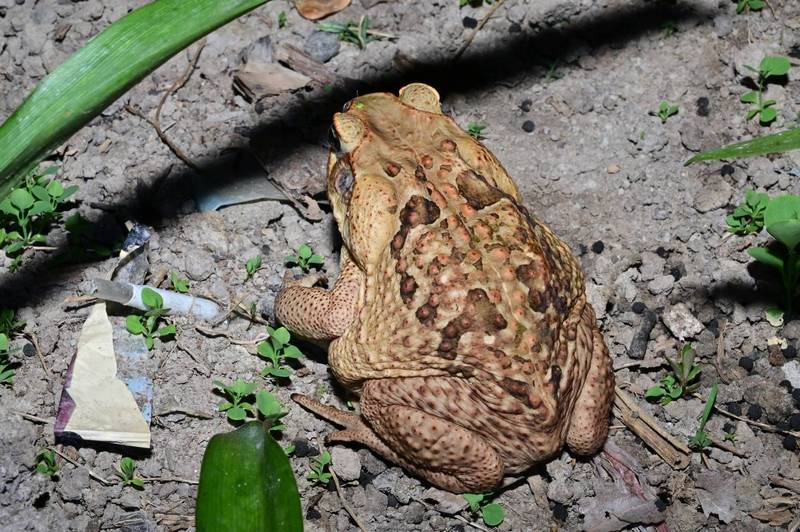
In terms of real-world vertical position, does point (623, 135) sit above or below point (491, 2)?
below

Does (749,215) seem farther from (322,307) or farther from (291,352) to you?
(291,352)

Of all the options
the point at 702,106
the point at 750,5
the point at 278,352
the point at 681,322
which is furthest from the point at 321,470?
the point at 750,5

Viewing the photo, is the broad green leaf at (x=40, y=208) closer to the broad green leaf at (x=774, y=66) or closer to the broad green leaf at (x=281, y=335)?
the broad green leaf at (x=281, y=335)

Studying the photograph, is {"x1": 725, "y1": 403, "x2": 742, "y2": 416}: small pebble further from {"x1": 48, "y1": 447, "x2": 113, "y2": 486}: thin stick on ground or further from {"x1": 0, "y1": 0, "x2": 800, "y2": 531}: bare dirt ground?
{"x1": 48, "y1": 447, "x2": 113, "y2": 486}: thin stick on ground

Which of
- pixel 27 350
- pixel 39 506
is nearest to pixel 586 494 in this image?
pixel 39 506

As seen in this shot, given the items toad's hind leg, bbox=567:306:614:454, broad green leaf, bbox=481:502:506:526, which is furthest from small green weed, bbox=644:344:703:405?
broad green leaf, bbox=481:502:506:526

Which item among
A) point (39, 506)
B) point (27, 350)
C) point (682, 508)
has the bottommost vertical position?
point (682, 508)

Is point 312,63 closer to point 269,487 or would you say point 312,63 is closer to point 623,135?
point 623,135
